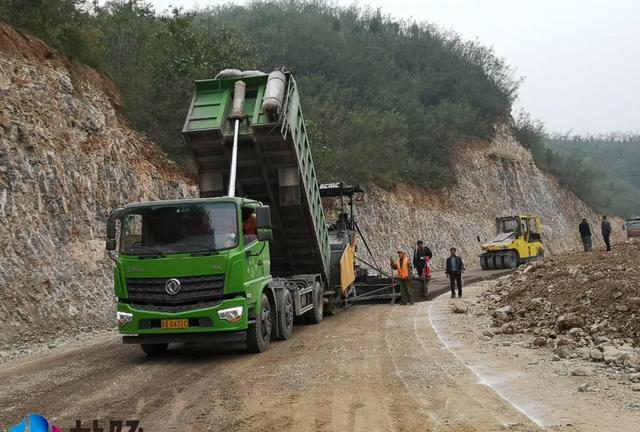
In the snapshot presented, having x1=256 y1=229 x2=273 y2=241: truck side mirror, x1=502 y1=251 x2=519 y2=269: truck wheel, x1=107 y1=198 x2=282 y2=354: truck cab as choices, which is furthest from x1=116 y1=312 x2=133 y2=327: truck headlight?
x1=502 y1=251 x2=519 y2=269: truck wheel

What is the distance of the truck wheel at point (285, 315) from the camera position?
33.9 ft

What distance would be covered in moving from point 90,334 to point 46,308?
1123 mm

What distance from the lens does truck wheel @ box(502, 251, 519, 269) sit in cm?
2798

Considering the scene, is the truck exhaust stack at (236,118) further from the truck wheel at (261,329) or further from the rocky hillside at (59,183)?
the rocky hillside at (59,183)

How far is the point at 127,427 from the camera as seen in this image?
5.36 meters

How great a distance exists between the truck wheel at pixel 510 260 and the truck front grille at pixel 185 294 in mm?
22016

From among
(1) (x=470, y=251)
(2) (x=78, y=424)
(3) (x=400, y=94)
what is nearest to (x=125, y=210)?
(2) (x=78, y=424)

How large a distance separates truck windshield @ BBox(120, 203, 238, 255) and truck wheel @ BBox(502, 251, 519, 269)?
21.6m

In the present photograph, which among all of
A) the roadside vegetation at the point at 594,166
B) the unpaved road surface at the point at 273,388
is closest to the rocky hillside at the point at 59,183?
the unpaved road surface at the point at 273,388

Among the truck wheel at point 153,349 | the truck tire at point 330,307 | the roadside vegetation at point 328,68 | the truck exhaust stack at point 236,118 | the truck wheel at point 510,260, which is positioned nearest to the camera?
the truck wheel at point 153,349

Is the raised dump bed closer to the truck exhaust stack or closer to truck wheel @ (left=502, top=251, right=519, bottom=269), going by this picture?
the truck exhaust stack

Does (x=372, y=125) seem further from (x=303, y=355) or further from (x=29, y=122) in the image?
(x=303, y=355)

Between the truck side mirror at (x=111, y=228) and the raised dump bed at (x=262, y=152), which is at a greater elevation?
the raised dump bed at (x=262, y=152)

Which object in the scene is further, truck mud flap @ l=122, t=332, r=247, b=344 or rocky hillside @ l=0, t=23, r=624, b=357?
rocky hillside @ l=0, t=23, r=624, b=357
